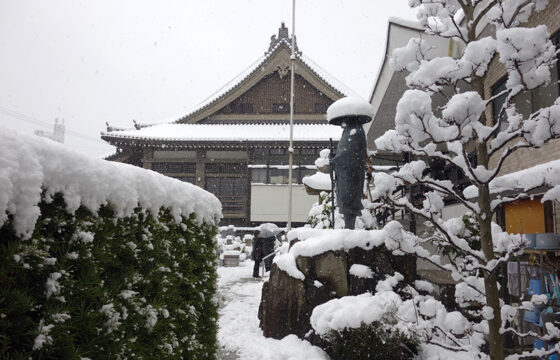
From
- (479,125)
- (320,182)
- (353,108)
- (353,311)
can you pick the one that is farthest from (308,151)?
(479,125)

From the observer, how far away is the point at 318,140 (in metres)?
16.9

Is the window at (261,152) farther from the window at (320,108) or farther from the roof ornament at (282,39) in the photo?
the roof ornament at (282,39)

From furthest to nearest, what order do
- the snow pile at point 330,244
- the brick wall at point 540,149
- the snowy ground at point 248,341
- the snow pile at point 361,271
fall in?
the brick wall at point 540,149, the snow pile at point 330,244, the snow pile at point 361,271, the snowy ground at point 248,341

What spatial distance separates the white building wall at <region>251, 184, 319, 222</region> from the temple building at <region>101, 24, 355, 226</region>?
0.17 feet

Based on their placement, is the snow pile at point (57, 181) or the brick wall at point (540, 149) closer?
the snow pile at point (57, 181)

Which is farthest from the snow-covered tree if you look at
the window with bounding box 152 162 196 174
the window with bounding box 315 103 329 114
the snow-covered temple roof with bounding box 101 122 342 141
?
the window with bounding box 152 162 196 174

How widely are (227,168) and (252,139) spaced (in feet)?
8.33

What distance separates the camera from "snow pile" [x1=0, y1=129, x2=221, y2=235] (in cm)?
102

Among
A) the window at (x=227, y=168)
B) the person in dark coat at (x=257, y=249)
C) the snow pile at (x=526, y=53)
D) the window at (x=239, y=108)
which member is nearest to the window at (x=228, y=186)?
the window at (x=227, y=168)

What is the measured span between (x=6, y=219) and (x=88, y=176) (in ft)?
1.27

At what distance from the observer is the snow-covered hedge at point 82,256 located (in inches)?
41.1

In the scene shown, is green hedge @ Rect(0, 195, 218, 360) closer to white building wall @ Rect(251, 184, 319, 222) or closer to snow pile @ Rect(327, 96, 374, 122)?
snow pile @ Rect(327, 96, 374, 122)

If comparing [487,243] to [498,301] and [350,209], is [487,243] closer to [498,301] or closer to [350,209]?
[498,301]

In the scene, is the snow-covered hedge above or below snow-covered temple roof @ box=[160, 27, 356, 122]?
below
